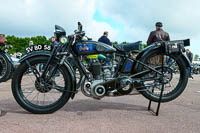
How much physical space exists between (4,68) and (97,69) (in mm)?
4319

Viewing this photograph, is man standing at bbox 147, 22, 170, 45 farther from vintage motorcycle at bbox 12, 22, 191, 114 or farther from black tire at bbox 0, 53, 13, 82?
black tire at bbox 0, 53, 13, 82

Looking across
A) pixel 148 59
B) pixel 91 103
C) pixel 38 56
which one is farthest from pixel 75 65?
pixel 148 59

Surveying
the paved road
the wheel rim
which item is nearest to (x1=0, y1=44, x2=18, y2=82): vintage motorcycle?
the wheel rim

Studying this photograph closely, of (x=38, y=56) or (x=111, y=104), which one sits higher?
(x=38, y=56)

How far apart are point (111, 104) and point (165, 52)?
1359mm

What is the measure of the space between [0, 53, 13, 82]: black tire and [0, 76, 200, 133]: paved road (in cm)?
270

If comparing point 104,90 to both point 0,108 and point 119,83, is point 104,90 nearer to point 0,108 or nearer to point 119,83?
point 119,83

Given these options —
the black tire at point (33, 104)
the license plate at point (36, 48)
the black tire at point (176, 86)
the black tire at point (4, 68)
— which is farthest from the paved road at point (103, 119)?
the black tire at point (4, 68)

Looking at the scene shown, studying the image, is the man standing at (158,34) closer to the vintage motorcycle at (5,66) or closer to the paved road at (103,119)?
the paved road at (103,119)

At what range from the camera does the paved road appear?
8.47 ft

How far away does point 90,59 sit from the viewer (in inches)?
137

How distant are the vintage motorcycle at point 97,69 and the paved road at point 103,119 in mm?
253

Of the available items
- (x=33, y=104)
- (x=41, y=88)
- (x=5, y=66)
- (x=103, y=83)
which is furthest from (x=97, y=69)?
(x=5, y=66)

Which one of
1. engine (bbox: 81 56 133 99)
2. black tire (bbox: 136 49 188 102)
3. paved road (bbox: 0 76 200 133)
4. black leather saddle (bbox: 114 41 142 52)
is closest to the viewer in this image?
paved road (bbox: 0 76 200 133)
